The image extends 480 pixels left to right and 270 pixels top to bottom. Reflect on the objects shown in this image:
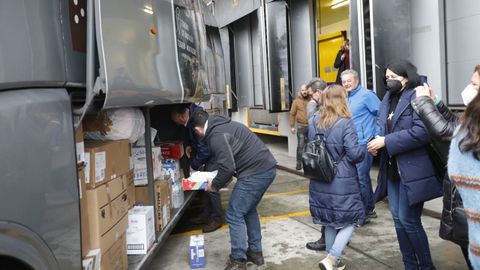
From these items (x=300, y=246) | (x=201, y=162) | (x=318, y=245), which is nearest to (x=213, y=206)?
(x=201, y=162)

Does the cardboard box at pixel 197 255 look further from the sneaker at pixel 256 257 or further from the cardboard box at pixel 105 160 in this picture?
the cardboard box at pixel 105 160

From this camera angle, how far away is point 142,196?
3.81 m

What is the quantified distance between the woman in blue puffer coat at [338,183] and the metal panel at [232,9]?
6.94m

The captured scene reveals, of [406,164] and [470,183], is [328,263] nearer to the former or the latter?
[406,164]

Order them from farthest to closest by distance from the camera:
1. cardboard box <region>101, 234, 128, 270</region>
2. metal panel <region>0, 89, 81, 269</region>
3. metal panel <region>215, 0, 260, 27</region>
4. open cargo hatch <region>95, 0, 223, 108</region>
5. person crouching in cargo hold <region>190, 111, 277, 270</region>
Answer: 1. metal panel <region>215, 0, 260, 27</region>
2. person crouching in cargo hold <region>190, 111, 277, 270</region>
3. cardboard box <region>101, 234, 128, 270</region>
4. open cargo hatch <region>95, 0, 223, 108</region>
5. metal panel <region>0, 89, 81, 269</region>

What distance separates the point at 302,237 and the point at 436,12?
370cm

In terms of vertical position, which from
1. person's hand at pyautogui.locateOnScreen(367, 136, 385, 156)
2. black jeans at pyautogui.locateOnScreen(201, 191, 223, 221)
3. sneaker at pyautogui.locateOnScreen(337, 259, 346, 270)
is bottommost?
sneaker at pyautogui.locateOnScreen(337, 259, 346, 270)

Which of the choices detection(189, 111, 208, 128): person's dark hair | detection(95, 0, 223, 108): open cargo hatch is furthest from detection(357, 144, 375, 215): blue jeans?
detection(95, 0, 223, 108): open cargo hatch

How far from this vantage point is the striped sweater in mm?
1559

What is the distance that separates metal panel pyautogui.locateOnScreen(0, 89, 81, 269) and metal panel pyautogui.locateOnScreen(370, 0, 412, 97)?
4.85m

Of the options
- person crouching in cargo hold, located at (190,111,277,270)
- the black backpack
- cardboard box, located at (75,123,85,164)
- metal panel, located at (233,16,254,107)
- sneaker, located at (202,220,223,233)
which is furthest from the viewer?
metal panel, located at (233,16,254,107)

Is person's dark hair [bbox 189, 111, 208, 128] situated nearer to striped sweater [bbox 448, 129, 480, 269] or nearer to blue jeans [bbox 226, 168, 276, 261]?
blue jeans [bbox 226, 168, 276, 261]

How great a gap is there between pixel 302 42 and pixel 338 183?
23.4 feet

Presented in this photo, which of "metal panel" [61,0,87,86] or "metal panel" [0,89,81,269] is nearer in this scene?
"metal panel" [0,89,81,269]
